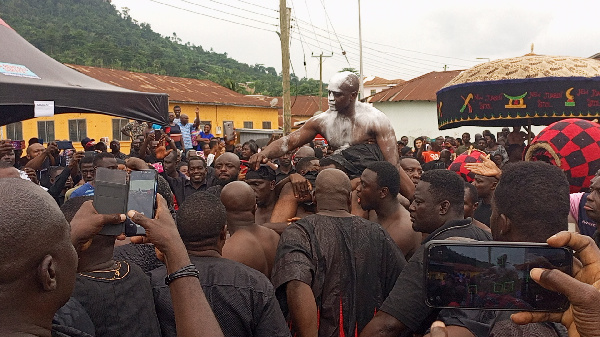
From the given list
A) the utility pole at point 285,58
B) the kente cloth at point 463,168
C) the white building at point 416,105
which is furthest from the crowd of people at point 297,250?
the white building at point 416,105

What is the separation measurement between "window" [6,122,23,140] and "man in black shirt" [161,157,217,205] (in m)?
20.5

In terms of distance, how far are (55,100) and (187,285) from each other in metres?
4.86

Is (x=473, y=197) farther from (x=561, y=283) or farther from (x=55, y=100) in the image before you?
(x=55, y=100)

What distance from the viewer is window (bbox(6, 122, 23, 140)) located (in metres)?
25.5

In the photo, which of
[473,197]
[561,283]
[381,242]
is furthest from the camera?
[473,197]

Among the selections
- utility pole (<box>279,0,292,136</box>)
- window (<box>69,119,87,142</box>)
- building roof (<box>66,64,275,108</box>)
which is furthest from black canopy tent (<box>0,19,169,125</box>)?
window (<box>69,119,87,142</box>)

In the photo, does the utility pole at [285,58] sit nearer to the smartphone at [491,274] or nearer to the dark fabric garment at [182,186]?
the dark fabric garment at [182,186]

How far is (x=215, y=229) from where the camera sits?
9.86ft

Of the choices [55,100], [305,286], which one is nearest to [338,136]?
[305,286]

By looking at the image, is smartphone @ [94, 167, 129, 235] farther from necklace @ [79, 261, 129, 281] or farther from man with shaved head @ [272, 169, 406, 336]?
man with shaved head @ [272, 169, 406, 336]

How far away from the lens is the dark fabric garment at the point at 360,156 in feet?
16.1

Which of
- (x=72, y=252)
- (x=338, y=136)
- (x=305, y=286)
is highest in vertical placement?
(x=338, y=136)

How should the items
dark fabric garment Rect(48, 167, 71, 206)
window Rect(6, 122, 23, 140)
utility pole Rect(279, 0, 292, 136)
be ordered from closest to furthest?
dark fabric garment Rect(48, 167, 71, 206) → utility pole Rect(279, 0, 292, 136) → window Rect(6, 122, 23, 140)

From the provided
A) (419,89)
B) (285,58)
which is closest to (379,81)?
(419,89)
